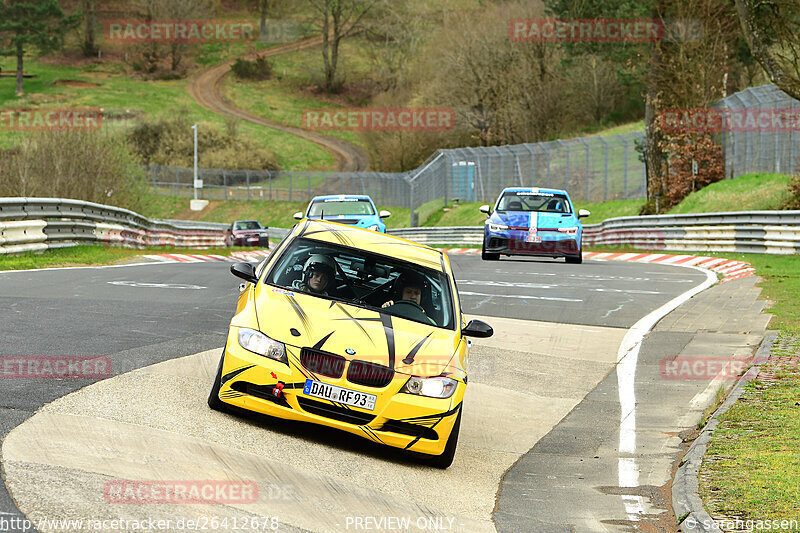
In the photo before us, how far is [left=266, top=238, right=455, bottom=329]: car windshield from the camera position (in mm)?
8273

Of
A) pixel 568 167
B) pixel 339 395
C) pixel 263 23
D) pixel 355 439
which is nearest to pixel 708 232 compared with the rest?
pixel 568 167

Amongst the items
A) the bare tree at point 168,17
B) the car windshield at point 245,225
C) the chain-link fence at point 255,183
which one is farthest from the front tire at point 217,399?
the bare tree at point 168,17

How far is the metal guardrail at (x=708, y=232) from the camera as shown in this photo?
26.4 metres

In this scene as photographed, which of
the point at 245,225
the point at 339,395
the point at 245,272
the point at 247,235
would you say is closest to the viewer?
the point at 339,395

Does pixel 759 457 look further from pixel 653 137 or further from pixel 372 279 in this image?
pixel 653 137

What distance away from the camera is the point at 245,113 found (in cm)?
11469

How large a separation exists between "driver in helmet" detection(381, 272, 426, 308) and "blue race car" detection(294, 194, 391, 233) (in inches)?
557

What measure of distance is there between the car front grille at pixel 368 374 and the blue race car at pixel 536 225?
1650cm

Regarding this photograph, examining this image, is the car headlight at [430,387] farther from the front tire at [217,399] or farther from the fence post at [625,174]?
the fence post at [625,174]

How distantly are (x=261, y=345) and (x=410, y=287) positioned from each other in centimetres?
167

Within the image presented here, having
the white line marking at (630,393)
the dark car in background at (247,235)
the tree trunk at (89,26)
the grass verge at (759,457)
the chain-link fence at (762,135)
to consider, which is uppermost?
the tree trunk at (89,26)

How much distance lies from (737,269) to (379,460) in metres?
17.3

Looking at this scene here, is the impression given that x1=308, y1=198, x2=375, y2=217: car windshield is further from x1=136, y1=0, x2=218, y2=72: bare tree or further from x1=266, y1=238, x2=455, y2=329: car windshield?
x1=136, y1=0, x2=218, y2=72: bare tree

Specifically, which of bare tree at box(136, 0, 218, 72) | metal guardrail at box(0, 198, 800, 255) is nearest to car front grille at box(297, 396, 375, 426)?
metal guardrail at box(0, 198, 800, 255)
